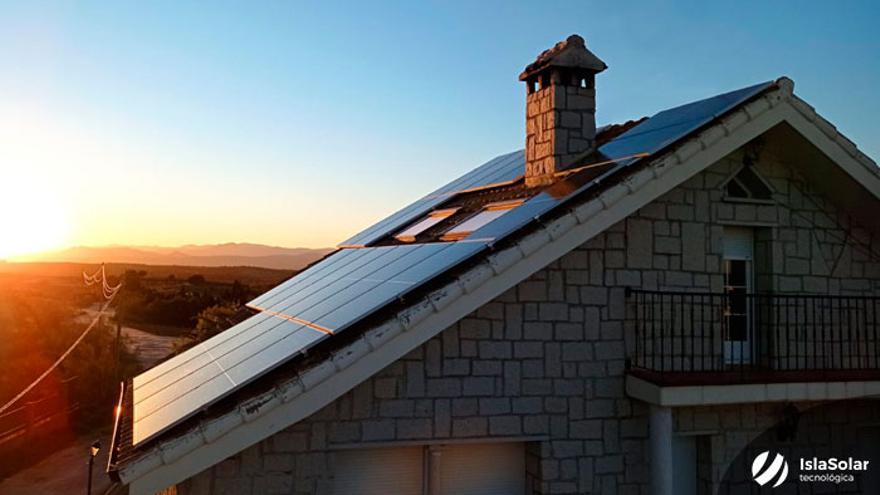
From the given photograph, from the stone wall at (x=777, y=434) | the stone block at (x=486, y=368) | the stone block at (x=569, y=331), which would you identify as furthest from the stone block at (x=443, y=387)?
the stone wall at (x=777, y=434)

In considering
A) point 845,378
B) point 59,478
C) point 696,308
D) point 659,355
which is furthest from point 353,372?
point 59,478

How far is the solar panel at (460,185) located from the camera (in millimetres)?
13680

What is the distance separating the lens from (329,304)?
29.9 ft

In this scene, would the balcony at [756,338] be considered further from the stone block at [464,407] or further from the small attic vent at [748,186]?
the stone block at [464,407]

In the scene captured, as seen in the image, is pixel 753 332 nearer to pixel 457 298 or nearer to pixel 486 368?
pixel 486 368

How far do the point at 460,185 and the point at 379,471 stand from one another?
854cm

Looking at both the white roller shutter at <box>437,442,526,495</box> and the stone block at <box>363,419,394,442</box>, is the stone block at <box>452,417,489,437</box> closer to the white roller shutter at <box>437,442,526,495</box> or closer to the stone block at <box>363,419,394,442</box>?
the white roller shutter at <box>437,442,526,495</box>

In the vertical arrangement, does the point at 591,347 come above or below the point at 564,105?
below

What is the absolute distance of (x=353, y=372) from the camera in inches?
278

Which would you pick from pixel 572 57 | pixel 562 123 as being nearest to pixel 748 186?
pixel 562 123

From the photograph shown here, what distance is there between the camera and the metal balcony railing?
30.1 feet

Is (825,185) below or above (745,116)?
below

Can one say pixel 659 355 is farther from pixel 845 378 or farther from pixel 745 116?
pixel 745 116

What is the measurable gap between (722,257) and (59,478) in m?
18.1
